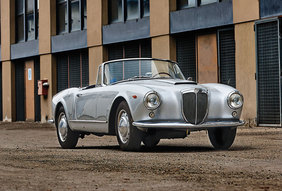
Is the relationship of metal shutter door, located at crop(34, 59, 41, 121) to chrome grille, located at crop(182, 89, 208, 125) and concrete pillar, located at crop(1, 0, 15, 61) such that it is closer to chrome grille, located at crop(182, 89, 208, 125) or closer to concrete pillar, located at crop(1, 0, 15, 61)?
concrete pillar, located at crop(1, 0, 15, 61)

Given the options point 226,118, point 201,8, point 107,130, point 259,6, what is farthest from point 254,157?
point 201,8

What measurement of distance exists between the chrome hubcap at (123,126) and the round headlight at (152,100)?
0.47m

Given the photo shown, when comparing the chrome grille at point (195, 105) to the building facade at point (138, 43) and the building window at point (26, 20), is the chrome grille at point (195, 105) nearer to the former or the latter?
the building facade at point (138, 43)

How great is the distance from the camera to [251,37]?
17.8 meters

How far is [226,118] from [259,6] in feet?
→ 28.2

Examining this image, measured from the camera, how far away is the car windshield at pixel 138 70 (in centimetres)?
1050

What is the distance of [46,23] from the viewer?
2745 cm

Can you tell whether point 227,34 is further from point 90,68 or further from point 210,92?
point 210,92

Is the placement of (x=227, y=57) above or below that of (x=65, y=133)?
above

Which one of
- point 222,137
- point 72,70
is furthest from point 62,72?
point 222,137

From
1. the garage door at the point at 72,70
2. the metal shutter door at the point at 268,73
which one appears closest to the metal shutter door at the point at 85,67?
the garage door at the point at 72,70

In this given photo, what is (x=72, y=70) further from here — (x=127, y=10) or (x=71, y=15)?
(x=127, y=10)

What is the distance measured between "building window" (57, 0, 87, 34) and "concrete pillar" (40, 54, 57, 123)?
1.31 metres

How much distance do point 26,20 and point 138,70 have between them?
19915 mm
